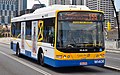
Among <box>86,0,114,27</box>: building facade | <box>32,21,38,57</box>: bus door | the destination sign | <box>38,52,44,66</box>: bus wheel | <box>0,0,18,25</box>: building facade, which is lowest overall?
<box>38,52,44,66</box>: bus wheel

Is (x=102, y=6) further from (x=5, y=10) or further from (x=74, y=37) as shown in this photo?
(x=5, y=10)

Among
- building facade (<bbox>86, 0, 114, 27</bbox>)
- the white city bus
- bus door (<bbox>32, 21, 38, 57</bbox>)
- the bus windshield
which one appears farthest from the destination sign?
building facade (<bbox>86, 0, 114, 27</bbox>)

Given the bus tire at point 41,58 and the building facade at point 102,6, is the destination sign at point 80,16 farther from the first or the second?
the building facade at point 102,6

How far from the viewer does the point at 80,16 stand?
47.0 feet

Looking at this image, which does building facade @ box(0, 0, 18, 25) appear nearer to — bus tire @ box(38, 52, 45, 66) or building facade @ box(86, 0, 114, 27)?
building facade @ box(86, 0, 114, 27)

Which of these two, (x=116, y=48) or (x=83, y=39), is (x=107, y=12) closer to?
(x=116, y=48)

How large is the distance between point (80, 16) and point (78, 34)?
2.72 feet

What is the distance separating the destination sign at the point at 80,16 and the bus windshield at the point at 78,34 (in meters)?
0.14

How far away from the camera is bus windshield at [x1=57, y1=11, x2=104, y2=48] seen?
14.0 metres

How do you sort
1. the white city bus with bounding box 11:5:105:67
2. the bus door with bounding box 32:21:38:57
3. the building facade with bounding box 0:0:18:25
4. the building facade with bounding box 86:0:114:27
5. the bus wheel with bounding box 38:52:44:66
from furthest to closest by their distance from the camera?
the building facade with bounding box 0:0:18:25 → the building facade with bounding box 86:0:114:27 → the bus door with bounding box 32:21:38:57 → the bus wheel with bounding box 38:52:44:66 → the white city bus with bounding box 11:5:105:67

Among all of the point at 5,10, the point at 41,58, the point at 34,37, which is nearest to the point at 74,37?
the point at 41,58

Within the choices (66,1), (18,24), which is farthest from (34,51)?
(66,1)

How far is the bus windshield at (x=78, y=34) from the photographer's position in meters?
14.0

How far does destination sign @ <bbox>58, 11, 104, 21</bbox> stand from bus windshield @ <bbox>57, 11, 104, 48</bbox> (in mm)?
137
